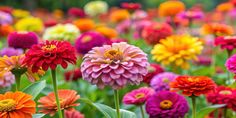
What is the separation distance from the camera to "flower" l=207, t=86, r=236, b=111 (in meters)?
1.43

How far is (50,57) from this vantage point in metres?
1.13

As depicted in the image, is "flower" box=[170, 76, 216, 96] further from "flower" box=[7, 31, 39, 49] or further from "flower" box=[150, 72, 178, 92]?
"flower" box=[7, 31, 39, 49]

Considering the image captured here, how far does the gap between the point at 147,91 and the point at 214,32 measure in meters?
0.79

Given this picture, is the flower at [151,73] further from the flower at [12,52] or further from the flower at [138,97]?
the flower at [12,52]

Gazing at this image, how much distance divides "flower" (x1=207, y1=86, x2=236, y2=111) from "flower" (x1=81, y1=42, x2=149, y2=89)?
377 mm

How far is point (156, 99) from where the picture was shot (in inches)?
56.4

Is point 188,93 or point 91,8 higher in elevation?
point 91,8

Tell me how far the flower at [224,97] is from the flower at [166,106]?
119mm

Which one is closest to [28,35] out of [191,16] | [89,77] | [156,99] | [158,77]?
[158,77]

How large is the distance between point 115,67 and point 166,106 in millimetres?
332

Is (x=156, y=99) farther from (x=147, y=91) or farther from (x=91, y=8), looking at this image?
(x=91, y=8)

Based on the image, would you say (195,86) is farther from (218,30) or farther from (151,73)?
(218,30)

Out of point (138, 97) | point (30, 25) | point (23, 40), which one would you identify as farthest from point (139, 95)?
point (30, 25)

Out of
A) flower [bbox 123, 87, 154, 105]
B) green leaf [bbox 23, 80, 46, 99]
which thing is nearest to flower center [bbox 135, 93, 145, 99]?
flower [bbox 123, 87, 154, 105]
